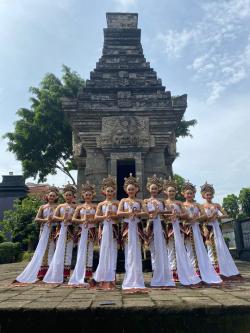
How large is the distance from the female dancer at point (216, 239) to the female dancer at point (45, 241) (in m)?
3.70

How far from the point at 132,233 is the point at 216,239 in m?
2.27

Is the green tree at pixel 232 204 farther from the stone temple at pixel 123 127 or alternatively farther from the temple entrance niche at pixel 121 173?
the stone temple at pixel 123 127

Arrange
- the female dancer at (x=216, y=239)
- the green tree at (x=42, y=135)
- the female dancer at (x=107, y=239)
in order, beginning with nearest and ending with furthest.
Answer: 1. the female dancer at (x=107, y=239)
2. the female dancer at (x=216, y=239)
3. the green tree at (x=42, y=135)

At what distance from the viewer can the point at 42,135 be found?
73.6ft

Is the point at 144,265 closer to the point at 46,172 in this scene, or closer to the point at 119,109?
the point at 119,109

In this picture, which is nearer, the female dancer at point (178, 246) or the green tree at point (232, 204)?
the female dancer at point (178, 246)

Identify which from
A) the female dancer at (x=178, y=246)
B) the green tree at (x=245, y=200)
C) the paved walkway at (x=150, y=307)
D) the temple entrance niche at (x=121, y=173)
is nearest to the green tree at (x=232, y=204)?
the green tree at (x=245, y=200)

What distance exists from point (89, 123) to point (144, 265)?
5.61 m

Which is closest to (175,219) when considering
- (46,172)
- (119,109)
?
(119,109)

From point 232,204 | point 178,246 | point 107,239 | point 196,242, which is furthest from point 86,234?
point 232,204

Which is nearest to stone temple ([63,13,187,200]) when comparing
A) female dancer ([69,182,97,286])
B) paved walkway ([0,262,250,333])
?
female dancer ([69,182,97,286])

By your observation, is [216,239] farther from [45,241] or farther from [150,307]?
[45,241]

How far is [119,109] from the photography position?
1123 centimetres

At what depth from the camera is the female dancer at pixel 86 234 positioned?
6147 millimetres
